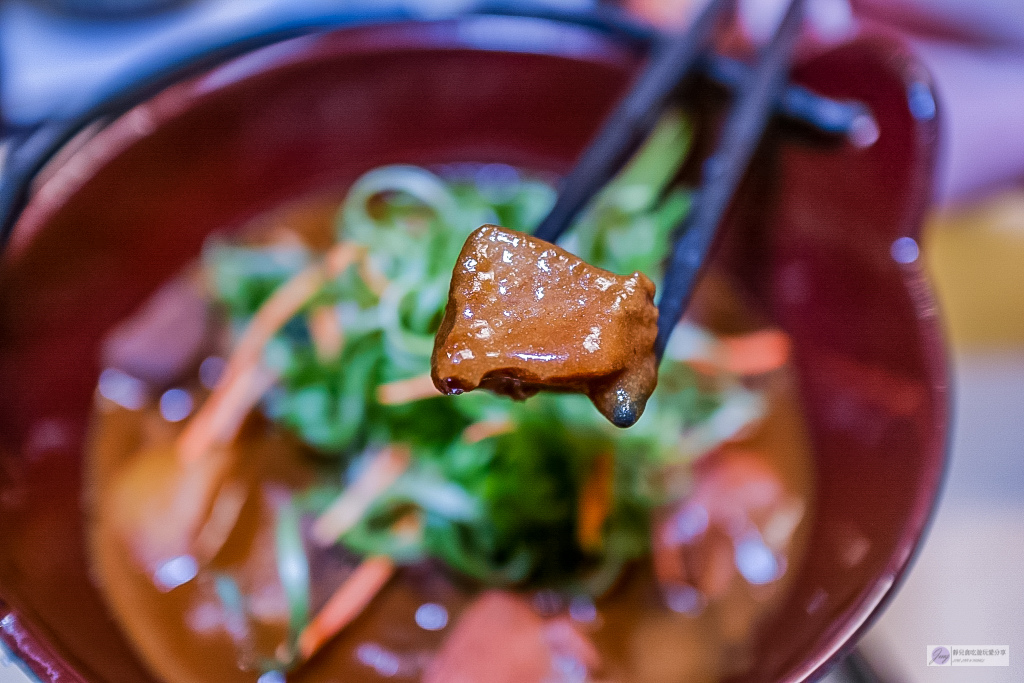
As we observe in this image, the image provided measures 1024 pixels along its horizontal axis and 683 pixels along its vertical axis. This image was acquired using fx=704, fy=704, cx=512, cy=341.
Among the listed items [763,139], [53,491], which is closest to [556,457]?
[763,139]

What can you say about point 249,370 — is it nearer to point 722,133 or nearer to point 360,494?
point 360,494

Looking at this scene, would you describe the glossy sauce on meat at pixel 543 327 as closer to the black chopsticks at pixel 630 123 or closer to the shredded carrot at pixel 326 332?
the black chopsticks at pixel 630 123

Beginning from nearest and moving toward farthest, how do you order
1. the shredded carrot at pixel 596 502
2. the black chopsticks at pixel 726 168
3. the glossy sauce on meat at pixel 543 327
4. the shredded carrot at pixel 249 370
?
the glossy sauce on meat at pixel 543 327
the black chopsticks at pixel 726 168
the shredded carrot at pixel 596 502
the shredded carrot at pixel 249 370

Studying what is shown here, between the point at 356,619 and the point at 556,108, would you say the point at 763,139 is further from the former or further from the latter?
the point at 356,619

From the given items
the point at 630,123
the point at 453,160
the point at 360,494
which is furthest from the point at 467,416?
the point at 453,160

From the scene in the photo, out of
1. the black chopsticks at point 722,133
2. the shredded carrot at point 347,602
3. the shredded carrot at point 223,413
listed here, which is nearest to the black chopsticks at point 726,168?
the black chopsticks at point 722,133

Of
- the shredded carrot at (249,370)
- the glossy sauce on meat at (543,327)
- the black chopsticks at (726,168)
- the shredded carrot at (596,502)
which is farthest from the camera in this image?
the shredded carrot at (249,370)

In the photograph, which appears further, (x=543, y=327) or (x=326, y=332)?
(x=326, y=332)
